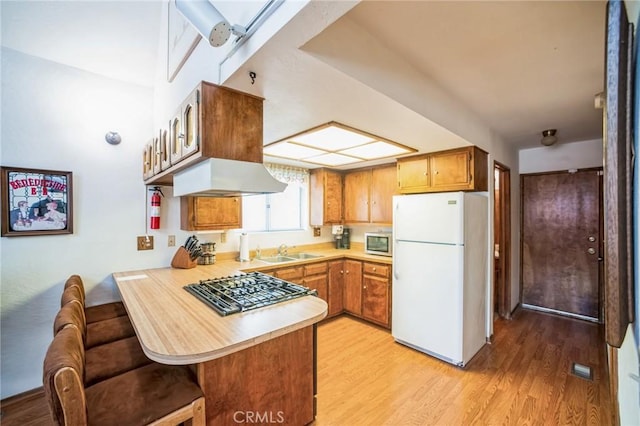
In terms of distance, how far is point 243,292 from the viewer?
5.73ft

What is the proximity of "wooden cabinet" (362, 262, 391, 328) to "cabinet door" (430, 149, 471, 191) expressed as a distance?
3.78 ft

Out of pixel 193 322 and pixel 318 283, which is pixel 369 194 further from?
pixel 193 322

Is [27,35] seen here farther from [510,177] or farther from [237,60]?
[510,177]

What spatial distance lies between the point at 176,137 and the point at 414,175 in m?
2.39

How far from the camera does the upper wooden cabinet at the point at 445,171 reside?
8.71ft

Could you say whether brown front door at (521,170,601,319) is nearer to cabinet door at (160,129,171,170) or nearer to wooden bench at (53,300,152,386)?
cabinet door at (160,129,171,170)

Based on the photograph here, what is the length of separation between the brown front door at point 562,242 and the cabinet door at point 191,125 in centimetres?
452

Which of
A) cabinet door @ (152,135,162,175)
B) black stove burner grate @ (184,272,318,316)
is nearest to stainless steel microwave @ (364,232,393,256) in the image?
black stove burner grate @ (184,272,318,316)

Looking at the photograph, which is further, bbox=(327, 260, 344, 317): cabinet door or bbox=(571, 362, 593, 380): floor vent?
bbox=(327, 260, 344, 317): cabinet door

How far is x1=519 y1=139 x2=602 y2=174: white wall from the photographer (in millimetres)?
3506

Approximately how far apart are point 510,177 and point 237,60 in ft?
12.6

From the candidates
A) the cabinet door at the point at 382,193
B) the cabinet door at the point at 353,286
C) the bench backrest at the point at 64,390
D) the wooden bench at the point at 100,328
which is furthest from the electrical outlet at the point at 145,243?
the cabinet door at the point at 382,193

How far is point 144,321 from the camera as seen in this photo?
1366 millimetres

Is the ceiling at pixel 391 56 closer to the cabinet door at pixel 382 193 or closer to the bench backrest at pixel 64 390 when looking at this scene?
the cabinet door at pixel 382 193
